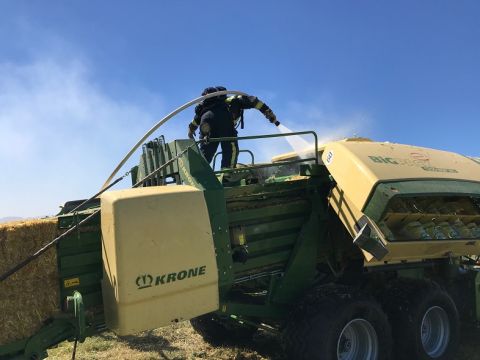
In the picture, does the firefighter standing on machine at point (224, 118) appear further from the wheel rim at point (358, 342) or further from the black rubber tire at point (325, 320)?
the wheel rim at point (358, 342)

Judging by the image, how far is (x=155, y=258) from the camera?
3.67m

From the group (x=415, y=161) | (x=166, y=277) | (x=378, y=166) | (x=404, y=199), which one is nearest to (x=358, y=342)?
(x=404, y=199)

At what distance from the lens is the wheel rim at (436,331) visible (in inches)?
228

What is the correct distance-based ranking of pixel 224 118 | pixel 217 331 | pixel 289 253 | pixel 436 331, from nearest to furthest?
pixel 289 253
pixel 436 331
pixel 224 118
pixel 217 331

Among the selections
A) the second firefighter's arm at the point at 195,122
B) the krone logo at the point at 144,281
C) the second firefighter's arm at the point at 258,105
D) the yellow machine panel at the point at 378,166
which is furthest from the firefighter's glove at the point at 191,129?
the krone logo at the point at 144,281

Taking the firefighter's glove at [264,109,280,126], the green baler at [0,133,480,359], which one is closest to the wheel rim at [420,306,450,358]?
the green baler at [0,133,480,359]

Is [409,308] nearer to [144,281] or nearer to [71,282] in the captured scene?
[144,281]

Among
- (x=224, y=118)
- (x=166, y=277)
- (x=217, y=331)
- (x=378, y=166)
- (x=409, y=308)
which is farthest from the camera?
(x=217, y=331)

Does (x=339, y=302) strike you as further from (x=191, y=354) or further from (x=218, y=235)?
(x=191, y=354)

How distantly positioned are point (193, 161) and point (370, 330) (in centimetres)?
246

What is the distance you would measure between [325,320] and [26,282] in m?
2.59

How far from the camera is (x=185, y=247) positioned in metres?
3.82

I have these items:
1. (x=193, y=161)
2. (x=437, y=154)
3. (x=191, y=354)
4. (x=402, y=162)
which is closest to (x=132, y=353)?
(x=191, y=354)

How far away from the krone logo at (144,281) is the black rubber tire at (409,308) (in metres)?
3.03
